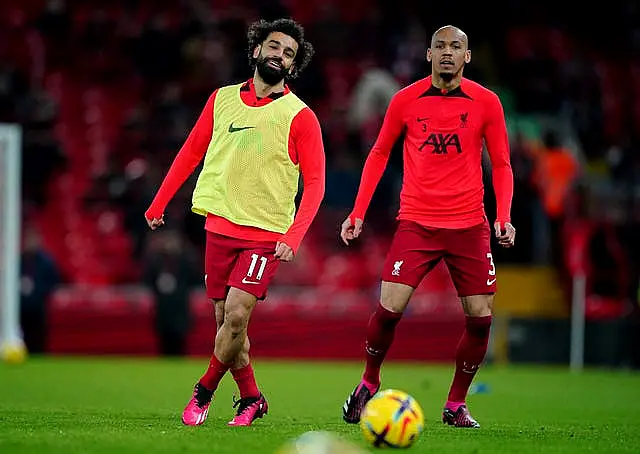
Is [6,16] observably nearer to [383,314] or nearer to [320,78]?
[320,78]

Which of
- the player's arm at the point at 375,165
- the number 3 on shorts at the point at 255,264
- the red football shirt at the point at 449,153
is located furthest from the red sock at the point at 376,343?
the number 3 on shorts at the point at 255,264

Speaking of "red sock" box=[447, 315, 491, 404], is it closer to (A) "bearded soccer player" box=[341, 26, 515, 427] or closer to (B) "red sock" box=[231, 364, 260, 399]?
(A) "bearded soccer player" box=[341, 26, 515, 427]

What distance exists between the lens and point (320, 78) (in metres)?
22.0

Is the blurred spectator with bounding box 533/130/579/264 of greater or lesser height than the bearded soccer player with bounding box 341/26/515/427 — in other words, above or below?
below

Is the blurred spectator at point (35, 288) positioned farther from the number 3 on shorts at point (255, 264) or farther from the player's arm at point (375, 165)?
the number 3 on shorts at point (255, 264)

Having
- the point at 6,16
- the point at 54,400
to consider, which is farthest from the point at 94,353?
the point at 54,400

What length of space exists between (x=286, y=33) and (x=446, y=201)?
62.0 inches

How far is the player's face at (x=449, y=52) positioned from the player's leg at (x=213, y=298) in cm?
Result: 190

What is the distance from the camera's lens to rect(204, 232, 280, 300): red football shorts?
351 inches

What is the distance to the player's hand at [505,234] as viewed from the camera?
9305 millimetres

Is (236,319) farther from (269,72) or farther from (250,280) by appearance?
(269,72)

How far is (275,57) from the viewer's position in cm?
917

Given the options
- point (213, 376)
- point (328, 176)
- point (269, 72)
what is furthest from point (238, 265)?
point (328, 176)

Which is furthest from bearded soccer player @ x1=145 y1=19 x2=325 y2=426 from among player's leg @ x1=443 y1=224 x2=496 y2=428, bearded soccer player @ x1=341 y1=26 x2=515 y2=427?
player's leg @ x1=443 y1=224 x2=496 y2=428
